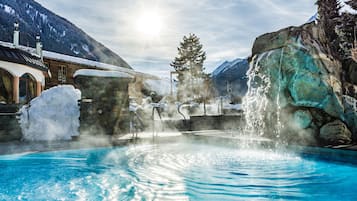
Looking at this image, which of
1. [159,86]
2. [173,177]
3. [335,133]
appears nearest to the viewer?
[173,177]

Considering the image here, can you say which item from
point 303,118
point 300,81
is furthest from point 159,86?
point 303,118

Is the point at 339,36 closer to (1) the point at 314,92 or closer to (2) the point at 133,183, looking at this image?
(1) the point at 314,92

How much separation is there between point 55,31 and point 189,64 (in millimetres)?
25909

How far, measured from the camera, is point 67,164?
24.2 ft

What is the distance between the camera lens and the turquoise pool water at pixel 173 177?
15.1 feet

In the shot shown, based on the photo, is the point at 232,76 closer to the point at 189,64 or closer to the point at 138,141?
the point at 189,64

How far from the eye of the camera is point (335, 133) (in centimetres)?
949

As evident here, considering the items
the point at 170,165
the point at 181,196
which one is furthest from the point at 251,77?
the point at 181,196

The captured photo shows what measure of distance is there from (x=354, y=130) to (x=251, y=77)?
4.42m

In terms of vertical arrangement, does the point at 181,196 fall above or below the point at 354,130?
below

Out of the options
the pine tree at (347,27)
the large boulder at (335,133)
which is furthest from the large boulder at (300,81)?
the pine tree at (347,27)

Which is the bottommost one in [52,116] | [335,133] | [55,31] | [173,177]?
[173,177]

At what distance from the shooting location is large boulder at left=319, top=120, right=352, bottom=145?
942 cm

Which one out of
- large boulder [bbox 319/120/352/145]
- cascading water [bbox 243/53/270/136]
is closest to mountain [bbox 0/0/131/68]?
cascading water [bbox 243/53/270/136]
